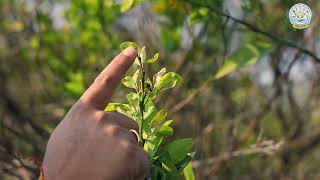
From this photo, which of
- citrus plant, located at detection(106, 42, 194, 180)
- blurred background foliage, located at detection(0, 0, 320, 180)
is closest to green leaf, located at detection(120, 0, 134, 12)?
blurred background foliage, located at detection(0, 0, 320, 180)

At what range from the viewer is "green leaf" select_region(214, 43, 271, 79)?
1.89 m

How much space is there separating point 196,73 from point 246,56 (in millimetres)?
863

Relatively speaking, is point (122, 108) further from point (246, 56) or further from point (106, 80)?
point (246, 56)

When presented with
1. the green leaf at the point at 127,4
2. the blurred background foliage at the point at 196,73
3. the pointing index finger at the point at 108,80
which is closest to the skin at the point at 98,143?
the pointing index finger at the point at 108,80

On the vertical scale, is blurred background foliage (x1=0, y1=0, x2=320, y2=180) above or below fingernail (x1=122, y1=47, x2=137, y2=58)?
below

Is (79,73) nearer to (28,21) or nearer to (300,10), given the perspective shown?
(28,21)

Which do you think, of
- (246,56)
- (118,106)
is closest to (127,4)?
(246,56)

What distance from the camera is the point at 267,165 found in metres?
3.28

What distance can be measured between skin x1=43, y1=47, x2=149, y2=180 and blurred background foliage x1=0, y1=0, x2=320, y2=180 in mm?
852

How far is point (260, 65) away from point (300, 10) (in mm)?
1374

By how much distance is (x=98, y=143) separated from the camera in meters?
1.03

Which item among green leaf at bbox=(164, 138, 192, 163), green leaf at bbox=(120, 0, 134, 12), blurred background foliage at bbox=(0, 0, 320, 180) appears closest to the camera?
green leaf at bbox=(164, 138, 192, 163)

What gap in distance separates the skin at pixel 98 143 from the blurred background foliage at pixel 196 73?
33.5 inches

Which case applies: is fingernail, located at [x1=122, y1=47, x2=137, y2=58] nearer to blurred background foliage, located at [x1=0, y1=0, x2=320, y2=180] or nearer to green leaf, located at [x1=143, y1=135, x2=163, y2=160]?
green leaf, located at [x1=143, y1=135, x2=163, y2=160]
